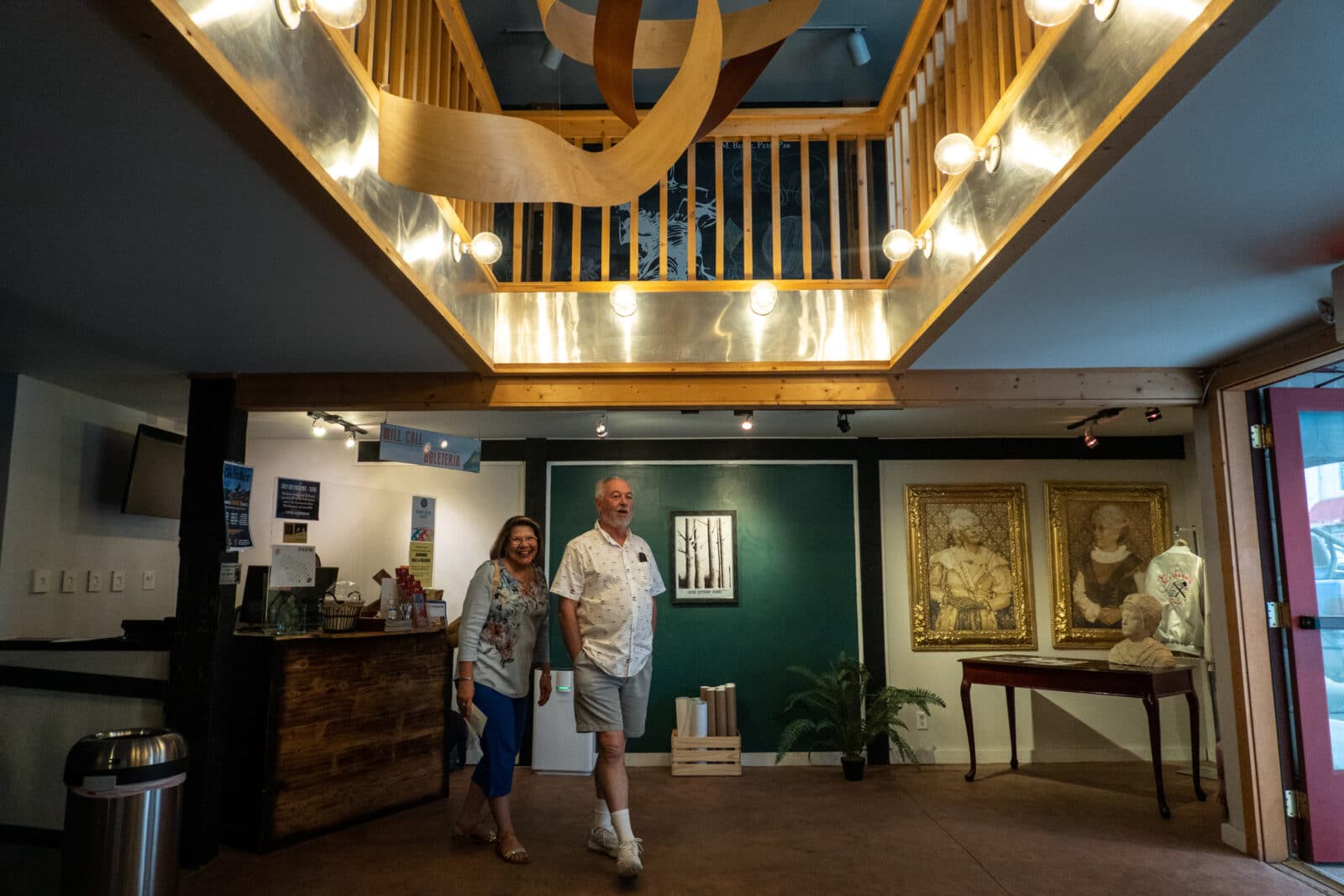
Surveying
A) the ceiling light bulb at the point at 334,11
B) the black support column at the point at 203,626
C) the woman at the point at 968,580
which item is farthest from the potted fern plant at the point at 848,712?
the ceiling light bulb at the point at 334,11

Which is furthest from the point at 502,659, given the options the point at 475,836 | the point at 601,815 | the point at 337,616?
the point at 337,616

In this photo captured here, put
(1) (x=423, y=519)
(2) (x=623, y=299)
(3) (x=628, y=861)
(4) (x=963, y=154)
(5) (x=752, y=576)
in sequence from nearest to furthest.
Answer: (4) (x=963, y=154), (3) (x=628, y=861), (2) (x=623, y=299), (1) (x=423, y=519), (5) (x=752, y=576)

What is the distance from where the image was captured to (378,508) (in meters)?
6.61

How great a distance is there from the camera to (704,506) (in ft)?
21.4

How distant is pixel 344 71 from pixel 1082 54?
1.95 meters

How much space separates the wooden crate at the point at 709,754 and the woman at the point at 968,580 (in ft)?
5.64

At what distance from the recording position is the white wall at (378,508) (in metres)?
6.49

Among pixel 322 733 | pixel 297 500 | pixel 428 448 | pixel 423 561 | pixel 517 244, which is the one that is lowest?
pixel 322 733

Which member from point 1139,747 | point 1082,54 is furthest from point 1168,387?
point 1139,747

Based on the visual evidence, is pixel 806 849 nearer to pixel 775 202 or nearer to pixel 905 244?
pixel 905 244

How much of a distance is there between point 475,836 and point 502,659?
96 cm

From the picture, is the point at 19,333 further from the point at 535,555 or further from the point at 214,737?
the point at 535,555

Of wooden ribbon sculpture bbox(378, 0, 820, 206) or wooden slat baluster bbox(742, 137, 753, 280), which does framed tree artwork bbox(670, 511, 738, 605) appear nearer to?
wooden slat baluster bbox(742, 137, 753, 280)

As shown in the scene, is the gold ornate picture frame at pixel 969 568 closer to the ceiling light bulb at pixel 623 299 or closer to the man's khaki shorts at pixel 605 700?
the ceiling light bulb at pixel 623 299
